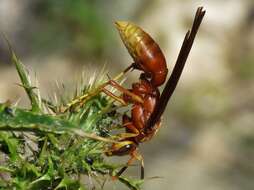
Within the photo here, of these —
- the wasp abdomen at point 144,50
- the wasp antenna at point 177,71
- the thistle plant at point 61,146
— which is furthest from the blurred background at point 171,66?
the thistle plant at point 61,146

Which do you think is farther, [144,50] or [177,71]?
[144,50]

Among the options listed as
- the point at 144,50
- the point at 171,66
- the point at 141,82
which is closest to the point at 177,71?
the point at 144,50

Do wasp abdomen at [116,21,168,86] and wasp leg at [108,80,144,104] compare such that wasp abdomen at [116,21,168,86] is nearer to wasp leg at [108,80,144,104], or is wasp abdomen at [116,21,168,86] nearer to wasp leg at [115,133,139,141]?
wasp leg at [108,80,144,104]

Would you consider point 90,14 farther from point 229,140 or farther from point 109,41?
point 229,140

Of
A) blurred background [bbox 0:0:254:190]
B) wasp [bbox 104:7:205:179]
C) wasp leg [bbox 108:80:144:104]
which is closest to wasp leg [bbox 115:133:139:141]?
wasp [bbox 104:7:205:179]

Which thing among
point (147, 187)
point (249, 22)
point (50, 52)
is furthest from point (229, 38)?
point (147, 187)

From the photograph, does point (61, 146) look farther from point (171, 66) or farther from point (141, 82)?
point (171, 66)
